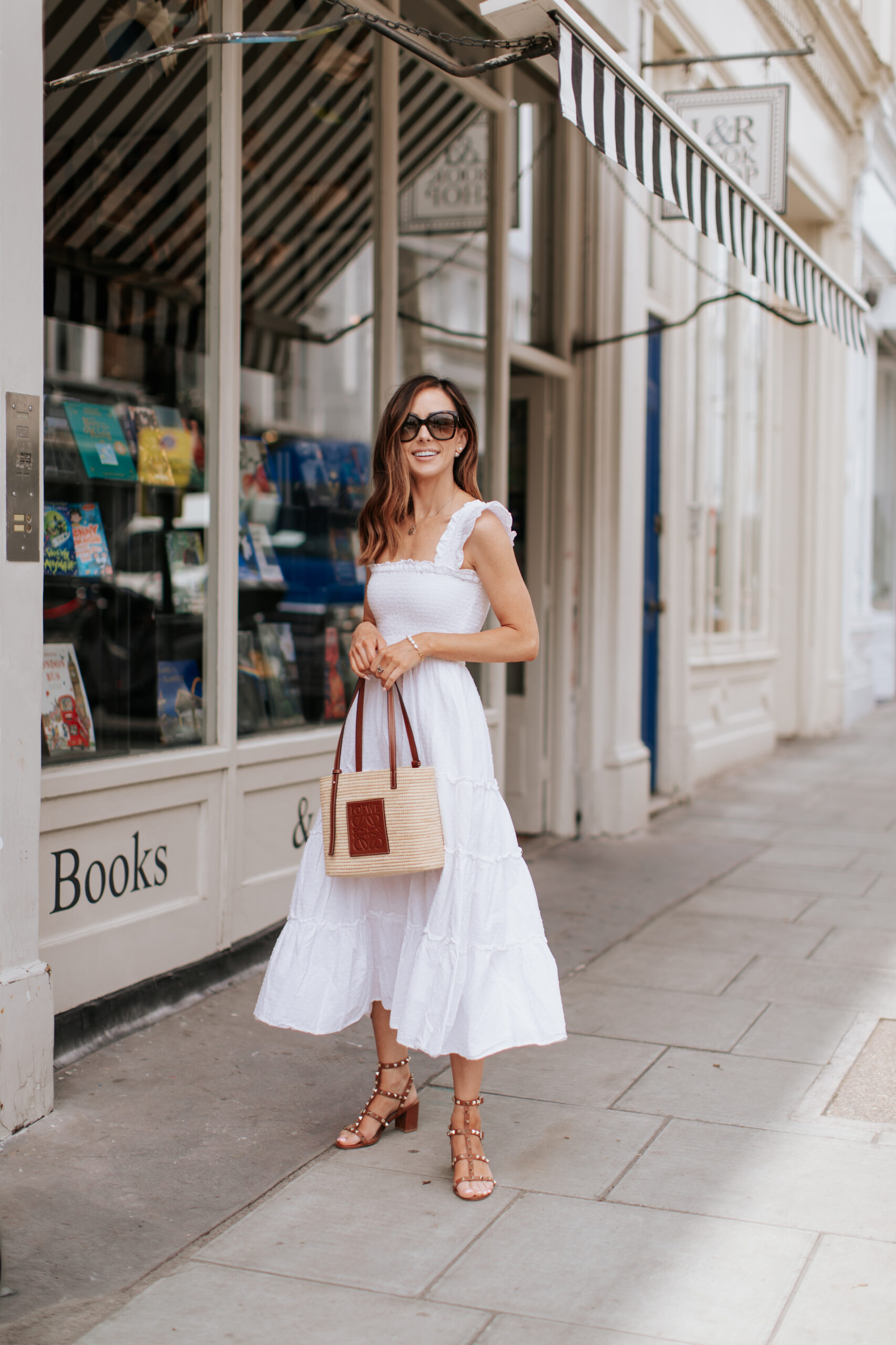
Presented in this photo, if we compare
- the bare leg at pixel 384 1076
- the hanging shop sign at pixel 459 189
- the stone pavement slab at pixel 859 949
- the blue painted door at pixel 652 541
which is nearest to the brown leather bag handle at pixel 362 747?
the bare leg at pixel 384 1076

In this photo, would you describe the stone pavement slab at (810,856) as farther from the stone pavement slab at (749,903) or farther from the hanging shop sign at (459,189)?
the hanging shop sign at (459,189)

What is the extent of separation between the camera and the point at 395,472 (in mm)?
3334

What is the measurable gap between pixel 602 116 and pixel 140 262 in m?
4.36

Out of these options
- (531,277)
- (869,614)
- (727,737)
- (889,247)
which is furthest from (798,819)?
(889,247)

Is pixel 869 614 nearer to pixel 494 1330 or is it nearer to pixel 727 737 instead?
pixel 727 737

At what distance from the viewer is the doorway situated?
7535 mm

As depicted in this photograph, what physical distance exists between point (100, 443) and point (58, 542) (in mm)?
602

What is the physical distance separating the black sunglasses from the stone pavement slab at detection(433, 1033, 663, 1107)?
181 centimetres

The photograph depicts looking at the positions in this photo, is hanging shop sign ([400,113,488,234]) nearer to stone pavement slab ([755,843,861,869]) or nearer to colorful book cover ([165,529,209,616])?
colorful book cover ([165,529,209,616])

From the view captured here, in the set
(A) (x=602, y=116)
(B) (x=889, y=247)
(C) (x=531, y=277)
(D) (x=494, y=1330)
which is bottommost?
(D) (x=494, y=1330)

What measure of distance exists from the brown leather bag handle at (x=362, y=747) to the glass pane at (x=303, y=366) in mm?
1877

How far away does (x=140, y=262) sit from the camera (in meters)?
7.71

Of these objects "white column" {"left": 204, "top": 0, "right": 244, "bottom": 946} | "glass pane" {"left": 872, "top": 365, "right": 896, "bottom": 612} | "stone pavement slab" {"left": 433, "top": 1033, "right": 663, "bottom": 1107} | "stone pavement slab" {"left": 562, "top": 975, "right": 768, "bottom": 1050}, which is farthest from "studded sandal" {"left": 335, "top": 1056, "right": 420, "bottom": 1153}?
"glass pane" {"left": 872, "top": 365, "right": 896, "bottom": 612}

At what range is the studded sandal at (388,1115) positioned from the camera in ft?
11.4
